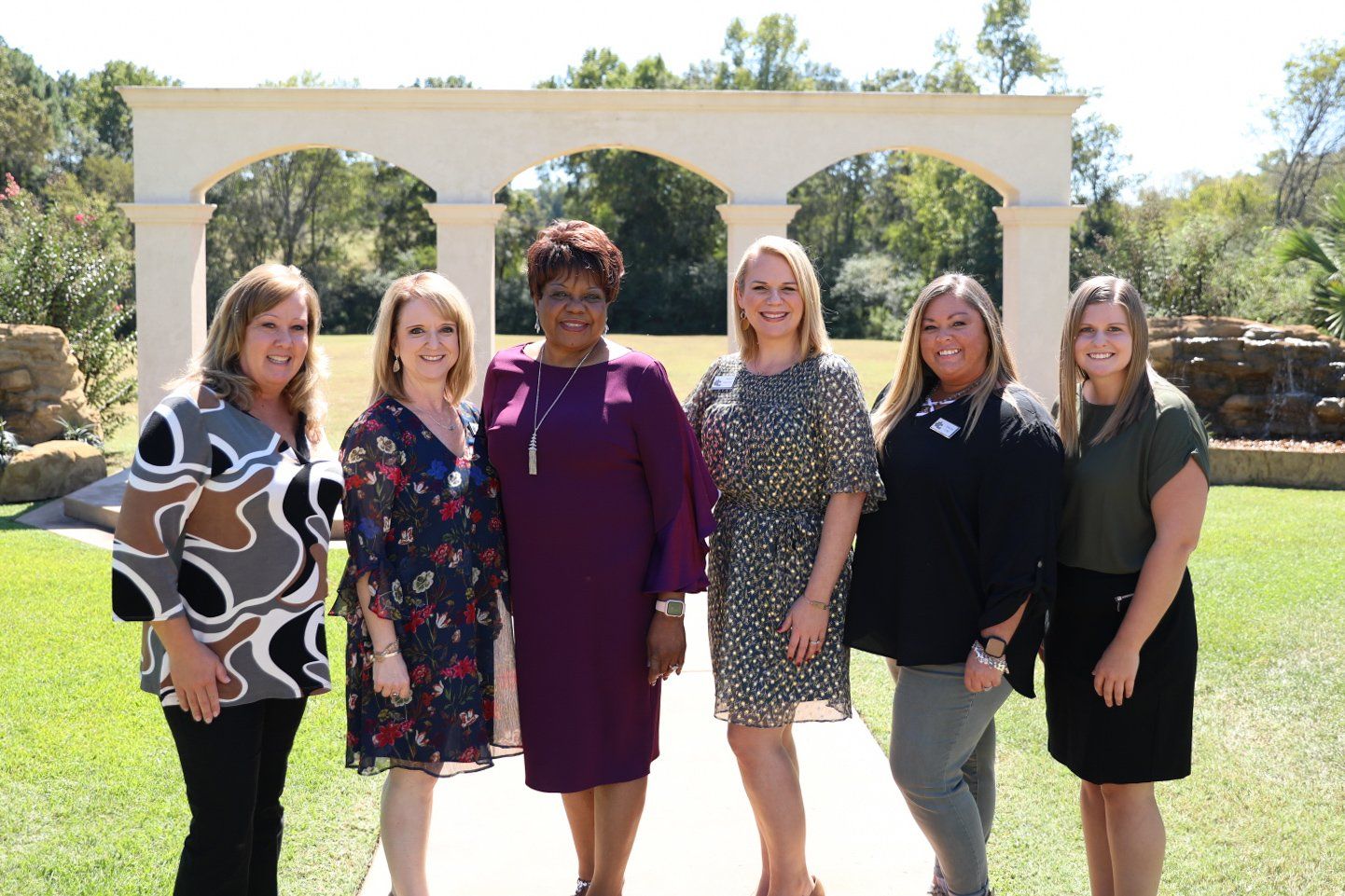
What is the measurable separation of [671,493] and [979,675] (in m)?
0.94

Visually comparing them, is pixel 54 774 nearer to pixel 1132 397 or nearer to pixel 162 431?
pixel 162 431

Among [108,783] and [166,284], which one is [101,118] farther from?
[108,783]

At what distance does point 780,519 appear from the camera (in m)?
3.25

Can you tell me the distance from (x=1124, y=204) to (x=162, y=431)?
131 ft

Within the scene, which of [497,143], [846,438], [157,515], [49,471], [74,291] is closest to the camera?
[157,515]

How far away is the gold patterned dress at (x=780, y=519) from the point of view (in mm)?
3195

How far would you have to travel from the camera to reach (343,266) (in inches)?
1695

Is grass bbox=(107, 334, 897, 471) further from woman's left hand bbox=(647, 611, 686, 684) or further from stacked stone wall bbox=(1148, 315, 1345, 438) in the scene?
woman's left hand bbox=(647, 611, 686, 684)

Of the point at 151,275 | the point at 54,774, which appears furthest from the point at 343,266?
the point at 54,774

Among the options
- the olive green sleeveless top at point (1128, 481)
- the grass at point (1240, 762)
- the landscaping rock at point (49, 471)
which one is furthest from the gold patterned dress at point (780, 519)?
the landscaping rock at point (49, 471)

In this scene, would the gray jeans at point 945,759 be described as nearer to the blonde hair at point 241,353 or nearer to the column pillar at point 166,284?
the blonde hair at point 241,353

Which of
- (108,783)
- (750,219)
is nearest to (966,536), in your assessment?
(108,783)

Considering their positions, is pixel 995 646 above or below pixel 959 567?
below

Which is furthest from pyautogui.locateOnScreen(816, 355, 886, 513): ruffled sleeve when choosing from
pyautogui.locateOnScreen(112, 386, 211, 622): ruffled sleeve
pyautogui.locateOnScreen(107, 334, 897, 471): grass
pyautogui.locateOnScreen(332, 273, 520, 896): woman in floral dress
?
pyautogui.locateOnScreen(107, 334, 897, 471): grass
